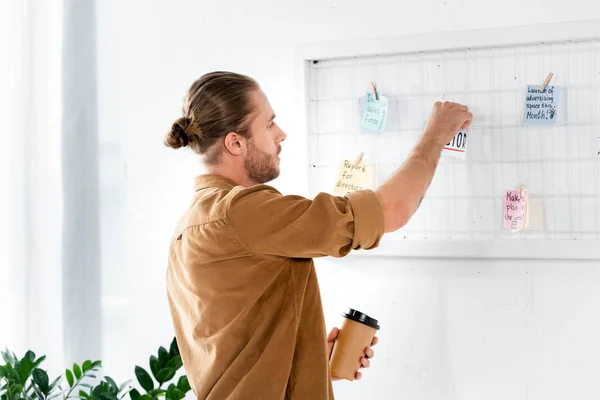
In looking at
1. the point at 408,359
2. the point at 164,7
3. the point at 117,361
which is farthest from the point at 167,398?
the point at 164,7

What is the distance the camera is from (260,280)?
1.28 metres

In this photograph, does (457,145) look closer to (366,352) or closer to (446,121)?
(446,121)

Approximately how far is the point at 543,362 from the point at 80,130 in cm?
134

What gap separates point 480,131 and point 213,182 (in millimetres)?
632

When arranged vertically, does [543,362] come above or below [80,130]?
below

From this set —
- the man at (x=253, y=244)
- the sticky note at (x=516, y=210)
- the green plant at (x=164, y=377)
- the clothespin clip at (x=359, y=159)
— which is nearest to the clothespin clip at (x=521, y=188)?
the sticky note at (x=516, y=210)

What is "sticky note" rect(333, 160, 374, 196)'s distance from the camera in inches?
67.4

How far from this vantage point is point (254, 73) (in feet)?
Result: 6.04

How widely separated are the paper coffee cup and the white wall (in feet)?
0.94

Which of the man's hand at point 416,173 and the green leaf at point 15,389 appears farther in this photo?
the green leaf at point 15,389

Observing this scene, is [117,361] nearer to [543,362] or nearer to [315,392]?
[315,392]

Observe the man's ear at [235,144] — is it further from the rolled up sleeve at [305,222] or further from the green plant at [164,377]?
the green plant at [164,377]

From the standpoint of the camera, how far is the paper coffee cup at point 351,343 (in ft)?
4.68

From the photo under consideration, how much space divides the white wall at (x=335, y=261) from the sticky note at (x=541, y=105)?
0.51 ft
